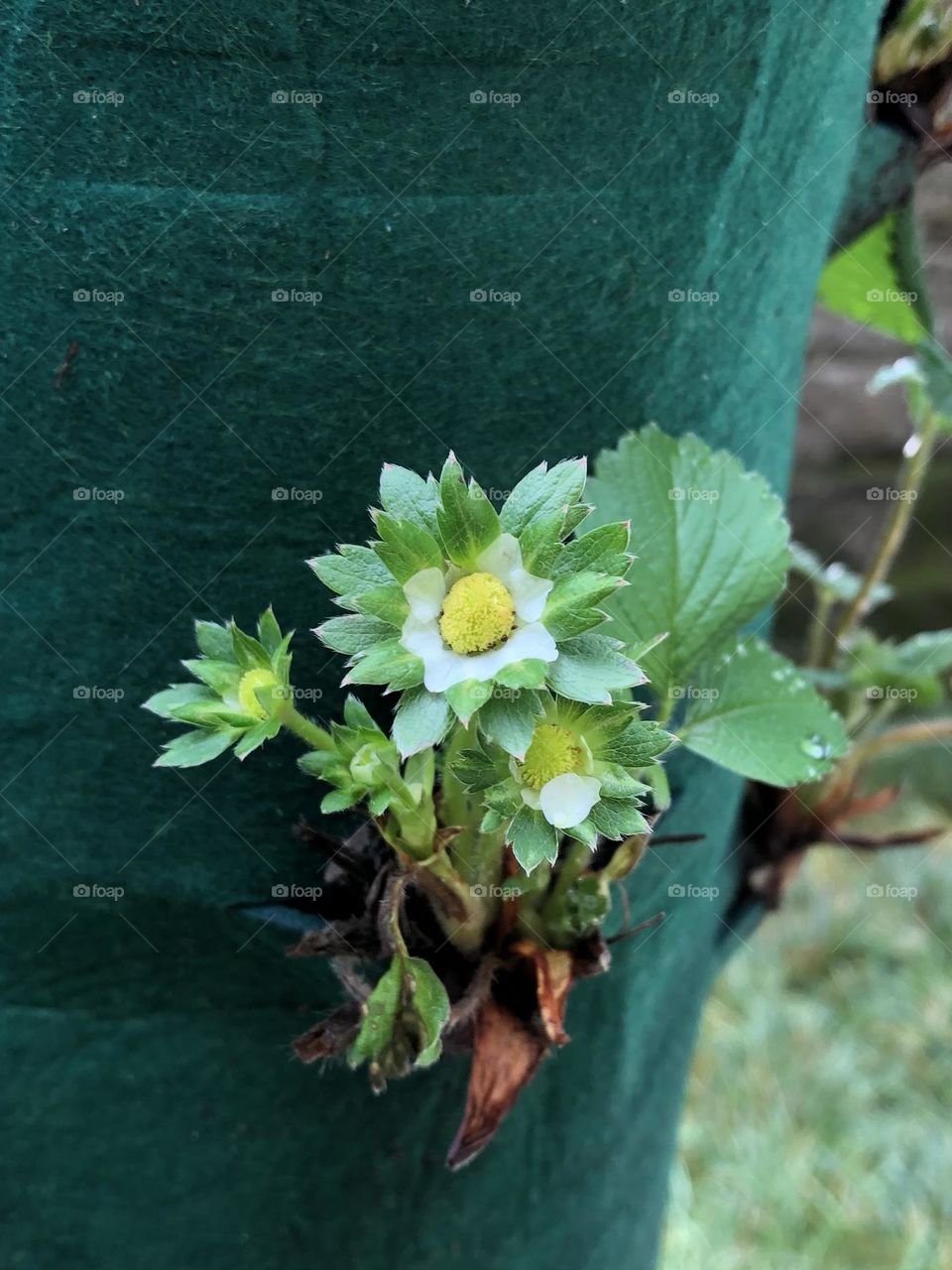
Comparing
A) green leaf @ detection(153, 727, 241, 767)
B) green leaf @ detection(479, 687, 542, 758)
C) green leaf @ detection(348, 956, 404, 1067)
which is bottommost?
green leaf @ detection(348, 956, 404, 1067)

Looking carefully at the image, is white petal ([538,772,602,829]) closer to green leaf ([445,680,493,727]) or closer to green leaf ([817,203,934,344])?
green leaf ([445,680,493,727])

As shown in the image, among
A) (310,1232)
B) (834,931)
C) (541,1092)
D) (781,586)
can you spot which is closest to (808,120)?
(781,586)

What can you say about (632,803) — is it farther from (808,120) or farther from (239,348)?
(808,120)

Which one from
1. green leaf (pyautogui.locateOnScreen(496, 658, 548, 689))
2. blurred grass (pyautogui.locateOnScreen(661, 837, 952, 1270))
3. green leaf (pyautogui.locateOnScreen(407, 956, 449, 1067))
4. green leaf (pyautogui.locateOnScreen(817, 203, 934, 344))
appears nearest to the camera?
green leaf (pyautogui.locateOnScreen(496, 658, 548, 689))

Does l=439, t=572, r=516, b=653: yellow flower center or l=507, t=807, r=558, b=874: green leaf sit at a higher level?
l=439, t=572, r=516, b=653: yellow flower center

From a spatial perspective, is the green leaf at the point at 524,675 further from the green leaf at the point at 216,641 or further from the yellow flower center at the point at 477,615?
the green leaf at the point at 216,641

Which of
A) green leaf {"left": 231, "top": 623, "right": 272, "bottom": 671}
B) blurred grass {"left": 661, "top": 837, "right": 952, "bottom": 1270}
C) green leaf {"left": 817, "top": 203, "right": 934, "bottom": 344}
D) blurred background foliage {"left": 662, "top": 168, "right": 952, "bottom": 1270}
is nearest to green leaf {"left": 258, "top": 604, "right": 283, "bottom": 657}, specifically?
green leaf {"left": 231, "top": 623, "right": 272, "bottom": 671}

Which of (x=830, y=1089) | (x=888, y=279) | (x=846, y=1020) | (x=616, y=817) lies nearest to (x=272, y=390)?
(x=616, y=817)

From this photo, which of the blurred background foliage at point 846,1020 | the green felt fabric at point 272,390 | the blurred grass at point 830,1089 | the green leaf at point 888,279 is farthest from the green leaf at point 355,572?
the blurred grass at point 830,1089
